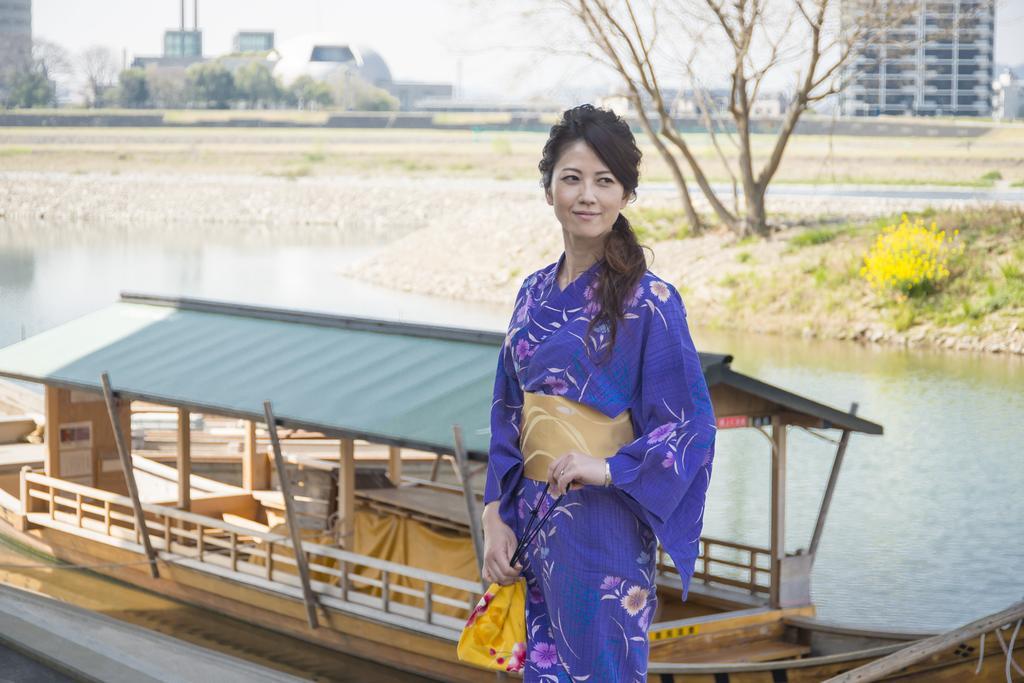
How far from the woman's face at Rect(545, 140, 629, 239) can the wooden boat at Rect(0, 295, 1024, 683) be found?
2.59 m

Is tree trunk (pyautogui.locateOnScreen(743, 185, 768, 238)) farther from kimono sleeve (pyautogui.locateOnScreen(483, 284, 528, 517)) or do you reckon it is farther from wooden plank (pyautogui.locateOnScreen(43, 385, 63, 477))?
kimono sleeve (pyautogui.locateOnScreen(483, 284, 528, 517))

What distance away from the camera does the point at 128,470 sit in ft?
27.6

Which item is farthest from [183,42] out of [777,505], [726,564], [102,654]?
[102,654]

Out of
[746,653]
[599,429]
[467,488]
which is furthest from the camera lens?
[746,653]

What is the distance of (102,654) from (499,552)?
183 centimetres

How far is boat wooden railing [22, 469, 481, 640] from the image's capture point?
7.04 m

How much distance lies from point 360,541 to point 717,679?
2520 mm

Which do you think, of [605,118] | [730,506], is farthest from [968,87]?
[605,118]

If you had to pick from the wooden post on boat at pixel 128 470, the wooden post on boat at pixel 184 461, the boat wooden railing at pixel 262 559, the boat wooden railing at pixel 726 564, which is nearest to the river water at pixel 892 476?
the boat wooden railing at pixel 726 564

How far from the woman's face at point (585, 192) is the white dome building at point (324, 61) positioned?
4054 inches

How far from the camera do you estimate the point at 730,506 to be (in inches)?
481

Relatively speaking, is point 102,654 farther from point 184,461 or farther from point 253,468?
point 253,468

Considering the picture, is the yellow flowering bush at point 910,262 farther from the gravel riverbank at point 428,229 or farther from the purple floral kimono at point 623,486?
the purple floral kimono at point 623,486

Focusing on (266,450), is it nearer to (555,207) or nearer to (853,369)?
(555,207)
